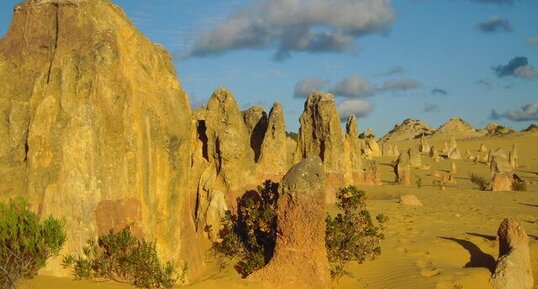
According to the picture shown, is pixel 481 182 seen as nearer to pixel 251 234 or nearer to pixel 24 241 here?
pixel 251 234

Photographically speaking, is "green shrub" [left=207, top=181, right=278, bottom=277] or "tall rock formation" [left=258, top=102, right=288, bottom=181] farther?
"tall rock formation" [left=258, top=102, right=288, bottom=181]

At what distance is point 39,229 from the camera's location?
821 centimetres

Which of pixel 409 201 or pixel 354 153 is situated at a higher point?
pixel 354 153

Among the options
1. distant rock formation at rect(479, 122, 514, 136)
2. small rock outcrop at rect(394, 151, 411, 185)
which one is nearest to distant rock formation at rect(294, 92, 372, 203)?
small rock outcrop at rect(394, 151, 411, 185)

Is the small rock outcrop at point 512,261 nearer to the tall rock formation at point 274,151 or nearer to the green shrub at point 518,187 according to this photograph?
the tall rock formation at point 274,151

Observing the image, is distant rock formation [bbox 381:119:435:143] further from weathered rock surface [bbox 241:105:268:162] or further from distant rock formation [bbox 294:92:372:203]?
weathered rock surface [bbox 241:105:268:162]

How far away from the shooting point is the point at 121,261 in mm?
9086

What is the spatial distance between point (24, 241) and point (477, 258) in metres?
9.04

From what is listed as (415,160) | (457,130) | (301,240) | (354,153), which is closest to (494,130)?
(457,130)

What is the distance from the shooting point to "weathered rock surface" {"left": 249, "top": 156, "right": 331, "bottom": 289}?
10234 millimetres

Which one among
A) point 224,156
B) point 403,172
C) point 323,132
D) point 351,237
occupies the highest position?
point 323,132

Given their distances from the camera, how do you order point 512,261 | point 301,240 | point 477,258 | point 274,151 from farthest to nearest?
point 274,151, point 477,258, point 512,261, point 301,240

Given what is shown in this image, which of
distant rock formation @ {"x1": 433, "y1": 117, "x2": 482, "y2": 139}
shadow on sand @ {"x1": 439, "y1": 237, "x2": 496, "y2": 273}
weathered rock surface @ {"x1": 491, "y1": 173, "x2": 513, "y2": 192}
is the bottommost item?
shadow on sand @ {"x1": 439, "y1": 237, "x2": 496, "y2": 273}

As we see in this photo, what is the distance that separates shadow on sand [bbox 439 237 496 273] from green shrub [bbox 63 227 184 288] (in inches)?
255
